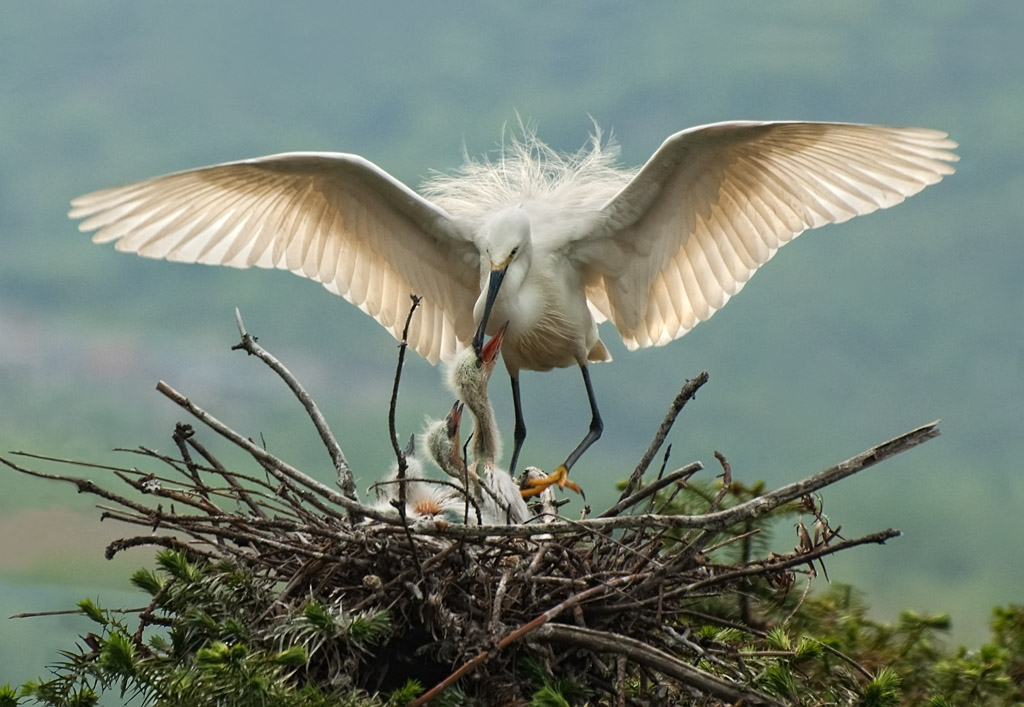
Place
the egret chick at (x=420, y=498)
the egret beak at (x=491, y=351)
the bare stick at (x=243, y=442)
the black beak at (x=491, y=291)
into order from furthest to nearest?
the black beak at (x=491, y=291), the egret beak at (x=491, y=351), the egret chick at (x=420, y=498), the bare stick at (x=243, y=442)

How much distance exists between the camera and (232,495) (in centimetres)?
361

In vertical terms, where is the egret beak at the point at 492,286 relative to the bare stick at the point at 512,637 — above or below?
above

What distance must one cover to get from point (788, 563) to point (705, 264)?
2.35 m

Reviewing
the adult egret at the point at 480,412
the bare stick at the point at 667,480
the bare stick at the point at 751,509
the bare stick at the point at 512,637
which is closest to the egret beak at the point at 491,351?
the adult egret at the point at 480,412

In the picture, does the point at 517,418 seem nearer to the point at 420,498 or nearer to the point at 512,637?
the point at 420,498

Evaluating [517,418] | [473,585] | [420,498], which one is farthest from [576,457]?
[473,585]

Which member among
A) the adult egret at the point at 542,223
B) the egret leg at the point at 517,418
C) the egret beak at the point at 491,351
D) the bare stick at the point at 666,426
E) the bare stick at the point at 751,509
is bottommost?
the bare stick at the point at 751,509

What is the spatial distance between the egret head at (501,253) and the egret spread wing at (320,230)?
362 millimetres

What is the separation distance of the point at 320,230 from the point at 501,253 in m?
1.14

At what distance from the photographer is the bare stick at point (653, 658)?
298 cm

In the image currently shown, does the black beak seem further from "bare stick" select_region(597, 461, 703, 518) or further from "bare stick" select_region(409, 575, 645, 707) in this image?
"bare stick" select_region(409, 575, 645, 707)

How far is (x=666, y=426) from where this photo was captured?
3916 mm

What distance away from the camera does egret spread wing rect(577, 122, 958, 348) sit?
4.76 metres

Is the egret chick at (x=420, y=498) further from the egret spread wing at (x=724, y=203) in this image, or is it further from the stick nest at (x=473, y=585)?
Answer: the egret spread wing at (x=724, y=203)
